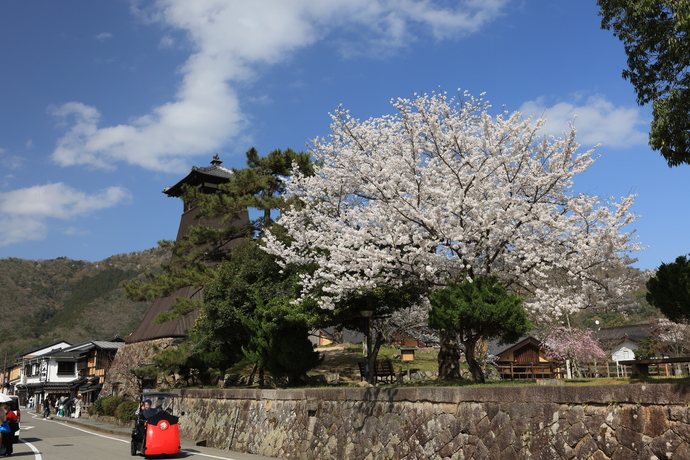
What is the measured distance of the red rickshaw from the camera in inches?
517

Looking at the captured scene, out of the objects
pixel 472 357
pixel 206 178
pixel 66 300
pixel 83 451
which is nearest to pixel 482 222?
pixel 472 357

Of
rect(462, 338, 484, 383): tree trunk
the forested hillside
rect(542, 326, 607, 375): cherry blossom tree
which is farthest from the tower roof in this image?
the forested hillside

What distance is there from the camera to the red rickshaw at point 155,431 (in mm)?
13133

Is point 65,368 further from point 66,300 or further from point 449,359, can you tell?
point 449,359

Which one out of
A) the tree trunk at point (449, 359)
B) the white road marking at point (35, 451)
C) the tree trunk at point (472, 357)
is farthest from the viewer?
the tree trunk at point (449, 359)

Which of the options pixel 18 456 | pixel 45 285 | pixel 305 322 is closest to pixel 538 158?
pixel 305 322

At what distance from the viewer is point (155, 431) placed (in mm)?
13258

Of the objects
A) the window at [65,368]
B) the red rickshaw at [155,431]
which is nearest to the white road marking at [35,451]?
the red rickshaw at [155,431]

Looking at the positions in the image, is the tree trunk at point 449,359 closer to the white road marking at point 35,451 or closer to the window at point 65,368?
the white road marking at point 35,451

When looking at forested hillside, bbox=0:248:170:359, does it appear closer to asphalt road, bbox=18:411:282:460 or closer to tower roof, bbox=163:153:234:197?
tower roof, bbox=163:153:234:197

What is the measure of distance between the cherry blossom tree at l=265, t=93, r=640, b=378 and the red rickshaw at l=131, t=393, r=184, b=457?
5.19 m

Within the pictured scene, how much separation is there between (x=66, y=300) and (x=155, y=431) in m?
120

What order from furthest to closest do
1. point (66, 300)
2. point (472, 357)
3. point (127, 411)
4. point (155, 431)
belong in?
point (66, 300) → point (127, 411) → point (155, 431) → point (472, 357)

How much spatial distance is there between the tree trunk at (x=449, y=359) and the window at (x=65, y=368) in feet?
216
